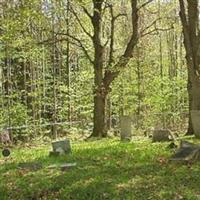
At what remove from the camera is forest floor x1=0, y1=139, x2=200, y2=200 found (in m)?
9.51

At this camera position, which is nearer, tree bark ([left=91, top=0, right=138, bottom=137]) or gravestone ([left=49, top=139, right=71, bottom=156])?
gravestone ([left=49, top=139, right=71, bottom=156])

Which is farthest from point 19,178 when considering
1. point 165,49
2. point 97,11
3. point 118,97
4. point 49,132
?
point 165,49

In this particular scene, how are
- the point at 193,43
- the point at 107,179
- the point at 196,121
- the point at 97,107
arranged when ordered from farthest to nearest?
the point at 97,107 < the point at 193,43 < the point at 196,121 < the point at 107,179

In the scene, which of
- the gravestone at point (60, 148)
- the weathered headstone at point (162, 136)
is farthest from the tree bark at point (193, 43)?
the gravestone at point (60, 148)

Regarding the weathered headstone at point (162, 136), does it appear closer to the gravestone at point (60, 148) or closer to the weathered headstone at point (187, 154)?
the gravestone at point (60, 148)

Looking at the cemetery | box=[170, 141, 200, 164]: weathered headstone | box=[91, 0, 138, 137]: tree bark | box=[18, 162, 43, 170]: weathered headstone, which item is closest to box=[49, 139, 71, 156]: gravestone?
the cemetery

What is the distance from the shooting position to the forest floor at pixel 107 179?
9.51 metres

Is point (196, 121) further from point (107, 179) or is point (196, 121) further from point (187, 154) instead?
point (107, 179)

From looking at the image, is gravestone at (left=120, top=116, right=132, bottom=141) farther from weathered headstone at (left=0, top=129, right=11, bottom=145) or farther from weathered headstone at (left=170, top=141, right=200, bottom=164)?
weathered headstone at (left=170, top=141, right=200, bottom=164)

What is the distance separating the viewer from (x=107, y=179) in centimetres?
1038

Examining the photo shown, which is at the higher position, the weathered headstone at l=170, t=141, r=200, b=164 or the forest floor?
the weathered headstone at l=170, t=141, r=200, b=164

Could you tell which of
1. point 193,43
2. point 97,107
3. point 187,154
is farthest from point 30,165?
point 97,107

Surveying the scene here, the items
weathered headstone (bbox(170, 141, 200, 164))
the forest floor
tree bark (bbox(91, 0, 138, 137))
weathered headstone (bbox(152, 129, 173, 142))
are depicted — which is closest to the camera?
the forest floor

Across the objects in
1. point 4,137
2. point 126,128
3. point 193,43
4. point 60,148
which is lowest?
point 4,137
